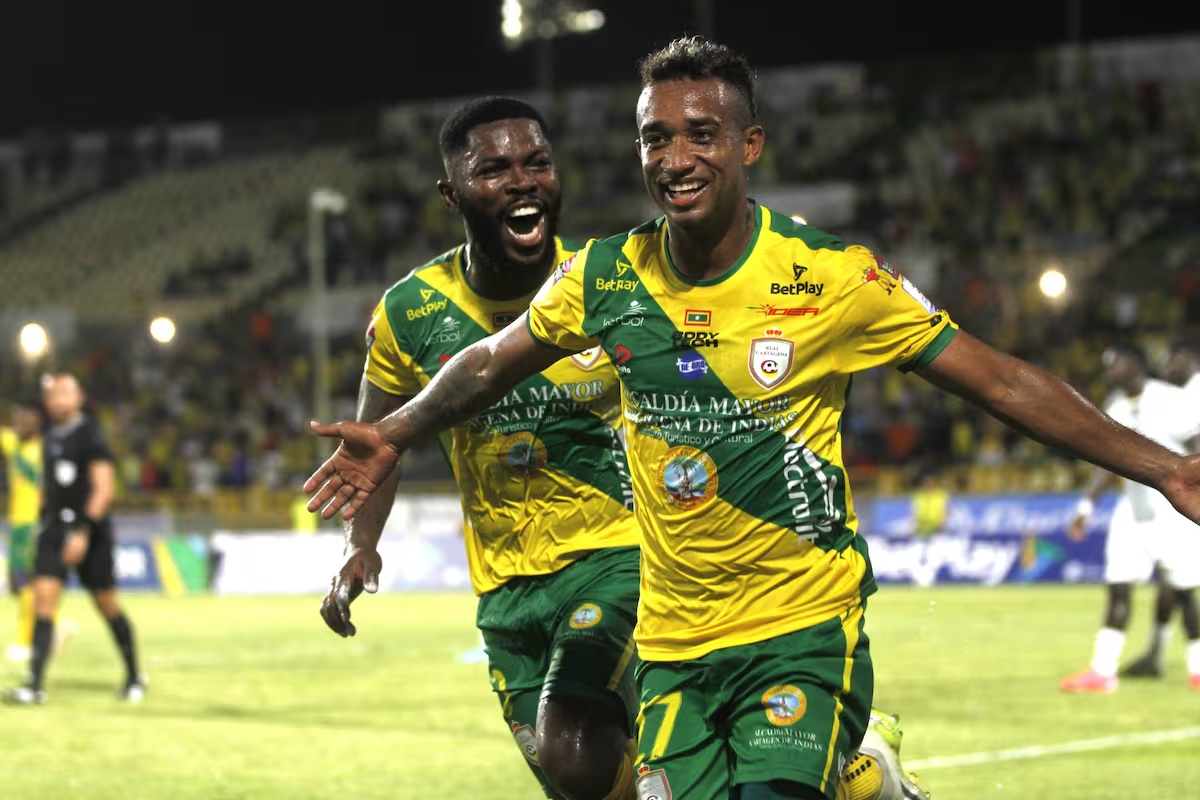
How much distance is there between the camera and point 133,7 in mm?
36344

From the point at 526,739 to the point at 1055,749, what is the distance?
5474 mm

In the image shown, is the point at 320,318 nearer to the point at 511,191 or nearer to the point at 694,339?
the point at 511,191

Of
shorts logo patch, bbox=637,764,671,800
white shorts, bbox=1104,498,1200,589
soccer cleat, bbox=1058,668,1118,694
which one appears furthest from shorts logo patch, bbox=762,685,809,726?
white shorts, bbox=1104,498,1200,589

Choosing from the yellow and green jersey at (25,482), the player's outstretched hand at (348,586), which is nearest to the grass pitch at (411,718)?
the yellow and green jersey at (25,482)

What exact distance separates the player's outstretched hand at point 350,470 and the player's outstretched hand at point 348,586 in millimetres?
876

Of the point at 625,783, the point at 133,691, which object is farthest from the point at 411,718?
the point at 625,783

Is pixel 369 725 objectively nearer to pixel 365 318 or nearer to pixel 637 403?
pixel 637 403

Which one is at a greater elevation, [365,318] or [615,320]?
[615,320]

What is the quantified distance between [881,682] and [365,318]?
26.2m

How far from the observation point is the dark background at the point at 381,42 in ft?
118

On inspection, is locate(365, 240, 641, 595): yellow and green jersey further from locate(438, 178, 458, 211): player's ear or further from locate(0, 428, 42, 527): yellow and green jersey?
locate(0, 428, 42, 527): yellow and green jersey

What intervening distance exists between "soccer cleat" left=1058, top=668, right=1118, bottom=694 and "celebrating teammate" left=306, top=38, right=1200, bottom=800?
904 cm

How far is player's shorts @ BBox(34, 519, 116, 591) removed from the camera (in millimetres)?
14406

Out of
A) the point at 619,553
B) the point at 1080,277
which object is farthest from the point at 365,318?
the point at 619,553
